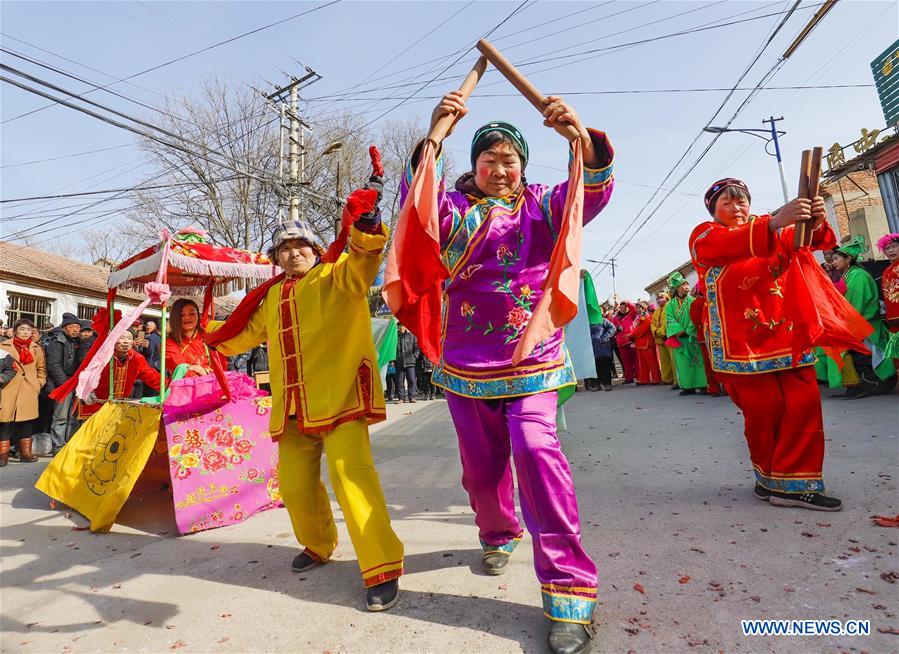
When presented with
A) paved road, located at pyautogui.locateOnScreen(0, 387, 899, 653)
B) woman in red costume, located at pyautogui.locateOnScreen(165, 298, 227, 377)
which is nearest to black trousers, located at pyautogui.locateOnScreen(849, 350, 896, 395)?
paved road, located at pyautogui.locateOnScreen(0, 387, 899, 653)

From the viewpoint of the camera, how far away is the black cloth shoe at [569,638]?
170 cm

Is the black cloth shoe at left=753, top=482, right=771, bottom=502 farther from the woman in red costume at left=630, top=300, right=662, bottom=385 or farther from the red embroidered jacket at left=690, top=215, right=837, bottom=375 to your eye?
the woman in red costume at left=630, top=300, right=662, bottom=385

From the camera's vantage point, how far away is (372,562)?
2219 millimetres

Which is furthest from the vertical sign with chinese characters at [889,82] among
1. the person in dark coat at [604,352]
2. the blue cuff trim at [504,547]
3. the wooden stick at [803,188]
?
the blue cuff trim at [504,547]

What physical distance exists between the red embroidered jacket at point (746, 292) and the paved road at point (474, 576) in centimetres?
85

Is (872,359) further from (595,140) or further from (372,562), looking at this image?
(372,562)

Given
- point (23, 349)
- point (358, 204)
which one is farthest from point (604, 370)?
point (23, 349)

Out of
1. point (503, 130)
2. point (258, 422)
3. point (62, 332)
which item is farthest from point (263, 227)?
point (503, 130)

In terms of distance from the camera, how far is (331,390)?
99.8 inches

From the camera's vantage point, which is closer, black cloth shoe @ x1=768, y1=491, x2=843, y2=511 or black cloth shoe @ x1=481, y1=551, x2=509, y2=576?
black cloth shoe @ x1=481, y1=551, x2=509, y2=576

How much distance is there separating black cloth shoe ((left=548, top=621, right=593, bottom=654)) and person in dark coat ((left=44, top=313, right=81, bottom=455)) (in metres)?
7.87

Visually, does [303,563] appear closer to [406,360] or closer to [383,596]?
[383,596]

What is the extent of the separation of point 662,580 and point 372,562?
121 cm

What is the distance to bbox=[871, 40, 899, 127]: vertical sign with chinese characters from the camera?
11734 mm
